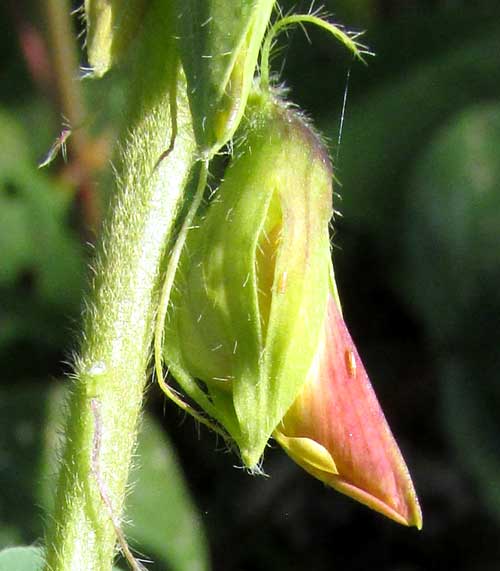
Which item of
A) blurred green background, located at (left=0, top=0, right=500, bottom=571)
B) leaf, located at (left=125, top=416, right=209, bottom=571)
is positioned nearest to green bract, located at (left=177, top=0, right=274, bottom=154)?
leaf, located at (left=125, top=416, right=209, bottom=571)

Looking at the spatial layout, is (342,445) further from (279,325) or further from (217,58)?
(217,58)

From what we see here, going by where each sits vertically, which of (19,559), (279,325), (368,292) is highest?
(279,325)

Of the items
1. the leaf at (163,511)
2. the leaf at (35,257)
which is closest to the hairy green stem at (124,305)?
the leaf at (163,511)

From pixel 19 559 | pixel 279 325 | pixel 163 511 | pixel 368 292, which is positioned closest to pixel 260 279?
pixel 279 325

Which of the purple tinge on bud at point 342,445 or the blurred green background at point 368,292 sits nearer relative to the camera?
the purple tinge on bud at point 342,445

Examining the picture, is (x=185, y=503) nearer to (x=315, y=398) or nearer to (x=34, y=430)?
(x=34, y=430)

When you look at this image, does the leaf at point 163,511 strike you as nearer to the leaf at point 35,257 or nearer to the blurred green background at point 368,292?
the blurred green background at point 368,292

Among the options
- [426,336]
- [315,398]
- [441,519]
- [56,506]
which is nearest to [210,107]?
[315,398]
